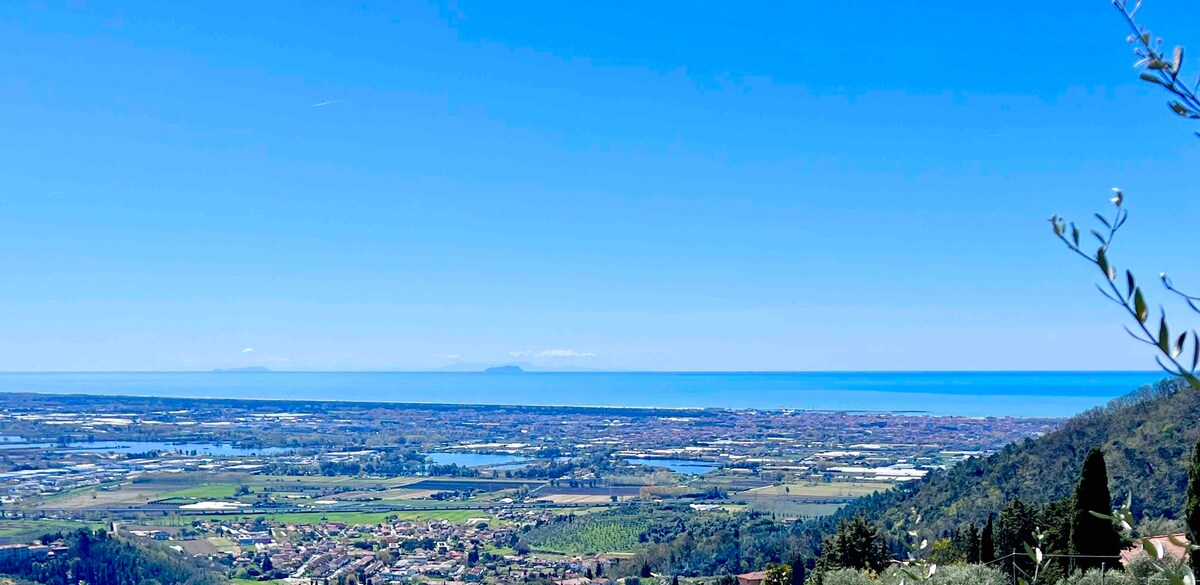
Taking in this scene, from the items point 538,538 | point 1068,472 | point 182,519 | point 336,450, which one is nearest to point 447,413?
point 336,450

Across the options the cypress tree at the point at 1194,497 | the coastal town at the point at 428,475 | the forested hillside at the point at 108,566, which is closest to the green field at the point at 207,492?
the coastal town at the point at 428,475

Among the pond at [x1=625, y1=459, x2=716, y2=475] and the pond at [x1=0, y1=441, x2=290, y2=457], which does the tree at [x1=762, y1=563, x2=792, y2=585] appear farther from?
the pond at [x1=0, y1=441, x2=290, y2=457]

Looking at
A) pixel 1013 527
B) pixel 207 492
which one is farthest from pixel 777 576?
pixel 207 492

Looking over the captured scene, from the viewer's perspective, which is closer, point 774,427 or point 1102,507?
point 1102,507

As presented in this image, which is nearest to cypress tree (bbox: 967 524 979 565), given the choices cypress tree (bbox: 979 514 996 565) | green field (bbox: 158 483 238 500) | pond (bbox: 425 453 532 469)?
cypress tree (bbox: 979 514 996 565)

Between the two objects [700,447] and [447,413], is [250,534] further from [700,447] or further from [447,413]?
[447,413]

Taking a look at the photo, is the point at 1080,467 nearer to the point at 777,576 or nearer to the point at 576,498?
the point at 777,576
